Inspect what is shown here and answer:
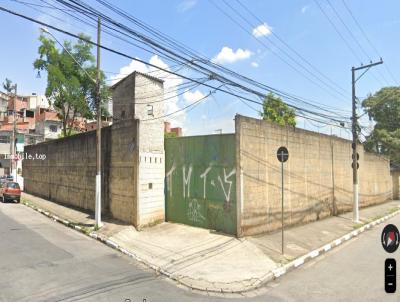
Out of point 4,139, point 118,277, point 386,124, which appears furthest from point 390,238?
point 4,139

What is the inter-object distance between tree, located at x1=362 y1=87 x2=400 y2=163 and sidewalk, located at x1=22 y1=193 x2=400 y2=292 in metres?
33.1

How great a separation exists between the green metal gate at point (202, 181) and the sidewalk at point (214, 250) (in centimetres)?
52

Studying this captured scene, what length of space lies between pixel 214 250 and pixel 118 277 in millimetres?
3490

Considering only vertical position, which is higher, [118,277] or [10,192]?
[10,192]

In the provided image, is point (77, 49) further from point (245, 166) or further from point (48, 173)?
point (245, 166)

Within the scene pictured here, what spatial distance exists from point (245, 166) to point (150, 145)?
4.31m

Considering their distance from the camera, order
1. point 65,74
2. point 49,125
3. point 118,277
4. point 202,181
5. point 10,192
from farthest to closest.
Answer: point 49,125, point 65,74, point 10,192, point 202,181, point 118,277

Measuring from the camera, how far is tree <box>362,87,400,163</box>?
45688 millimetres

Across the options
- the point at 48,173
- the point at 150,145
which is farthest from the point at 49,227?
the point at 48,173

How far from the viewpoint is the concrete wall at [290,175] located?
43.8 ft

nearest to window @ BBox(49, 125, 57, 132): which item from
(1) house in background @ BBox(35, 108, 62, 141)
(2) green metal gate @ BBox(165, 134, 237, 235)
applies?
(1) house in background @ BBox(35, 108, 62, 141)

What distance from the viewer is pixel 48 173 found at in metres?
27.8

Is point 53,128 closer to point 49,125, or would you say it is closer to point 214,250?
point 49,125

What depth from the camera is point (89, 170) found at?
20.3m
